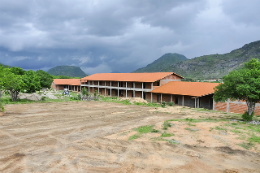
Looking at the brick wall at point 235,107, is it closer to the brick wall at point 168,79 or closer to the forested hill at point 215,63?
the brick wall at point 168,79

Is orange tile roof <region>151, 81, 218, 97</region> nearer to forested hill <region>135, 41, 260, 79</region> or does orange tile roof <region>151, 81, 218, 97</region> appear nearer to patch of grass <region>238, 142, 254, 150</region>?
patch of grass <region>238, 142, 254, 150</region>

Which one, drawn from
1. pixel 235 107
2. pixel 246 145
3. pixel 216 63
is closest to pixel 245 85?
pixel 246 145

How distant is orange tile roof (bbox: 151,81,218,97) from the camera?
99.4ft

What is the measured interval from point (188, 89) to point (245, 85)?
17.0 meters

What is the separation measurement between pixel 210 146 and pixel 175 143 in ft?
6.11

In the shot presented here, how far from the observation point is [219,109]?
27.3 meters

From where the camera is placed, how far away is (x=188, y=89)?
1300 inches

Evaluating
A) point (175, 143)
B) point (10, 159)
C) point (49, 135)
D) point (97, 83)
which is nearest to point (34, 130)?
point (49, 135)

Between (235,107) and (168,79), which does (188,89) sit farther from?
(235,107)

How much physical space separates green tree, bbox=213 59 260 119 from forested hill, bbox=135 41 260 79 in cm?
11130

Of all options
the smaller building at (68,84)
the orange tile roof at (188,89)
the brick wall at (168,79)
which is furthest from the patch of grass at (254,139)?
the smaller building at (68,84)

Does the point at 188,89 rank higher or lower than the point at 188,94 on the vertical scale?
higher

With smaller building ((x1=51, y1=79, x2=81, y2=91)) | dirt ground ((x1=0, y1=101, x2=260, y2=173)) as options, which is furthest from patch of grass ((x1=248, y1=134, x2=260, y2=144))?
smaller building ((x1=51, y1=79, x2=81, y2=91))

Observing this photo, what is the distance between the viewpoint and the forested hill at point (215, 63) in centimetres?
12925
